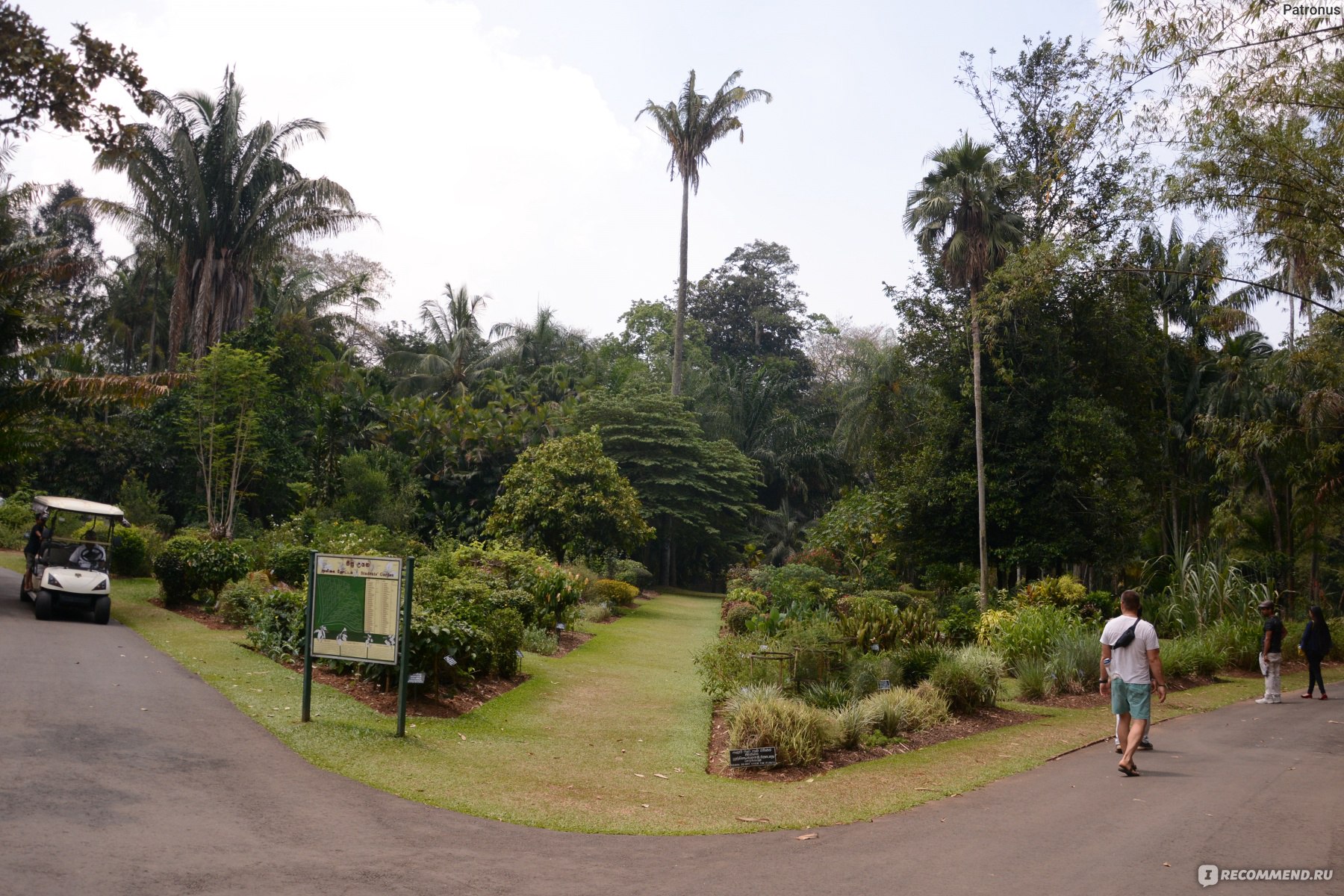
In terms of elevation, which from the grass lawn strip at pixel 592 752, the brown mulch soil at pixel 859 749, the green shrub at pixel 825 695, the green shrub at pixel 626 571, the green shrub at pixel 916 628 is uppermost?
the green shrub at pixel 626 571

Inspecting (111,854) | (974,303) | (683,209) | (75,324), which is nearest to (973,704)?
(111,854)

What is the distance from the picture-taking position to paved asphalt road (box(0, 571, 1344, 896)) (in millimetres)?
5746

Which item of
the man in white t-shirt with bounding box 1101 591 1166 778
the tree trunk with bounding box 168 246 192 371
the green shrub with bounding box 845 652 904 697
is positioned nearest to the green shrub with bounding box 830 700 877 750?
the green shrub with bounding box 845 652 904 697

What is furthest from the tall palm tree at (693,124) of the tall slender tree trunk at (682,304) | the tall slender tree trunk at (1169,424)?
the tall slender tree trunk at (1169,424)

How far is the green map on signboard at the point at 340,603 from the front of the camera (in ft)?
33.1

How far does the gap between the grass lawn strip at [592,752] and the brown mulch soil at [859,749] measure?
0.55 feet

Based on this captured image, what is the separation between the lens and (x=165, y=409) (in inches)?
1240

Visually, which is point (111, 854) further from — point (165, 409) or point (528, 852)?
point (165, 409)

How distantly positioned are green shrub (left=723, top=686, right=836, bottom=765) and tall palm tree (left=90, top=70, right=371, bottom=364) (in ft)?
83.1

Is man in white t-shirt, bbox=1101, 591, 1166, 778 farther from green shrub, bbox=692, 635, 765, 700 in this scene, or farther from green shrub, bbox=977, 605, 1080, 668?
green shrub, bbox=977, 605, 1080, 668

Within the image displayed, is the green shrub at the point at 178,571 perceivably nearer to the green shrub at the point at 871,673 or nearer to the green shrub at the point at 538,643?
the green shrub at the point at 538,643

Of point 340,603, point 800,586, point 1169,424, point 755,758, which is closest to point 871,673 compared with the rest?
point 755,758

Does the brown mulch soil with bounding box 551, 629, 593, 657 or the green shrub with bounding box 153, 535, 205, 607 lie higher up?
the green shrub with bounding box 153, 535, 205, 607

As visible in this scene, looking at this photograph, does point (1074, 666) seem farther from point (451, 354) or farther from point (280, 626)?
point (451, 354)
